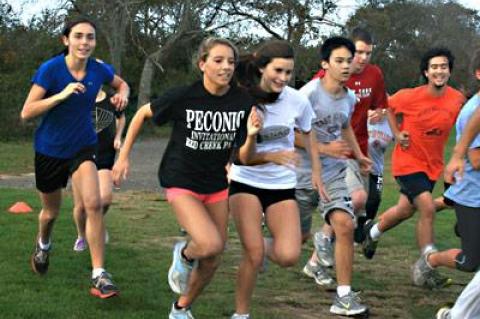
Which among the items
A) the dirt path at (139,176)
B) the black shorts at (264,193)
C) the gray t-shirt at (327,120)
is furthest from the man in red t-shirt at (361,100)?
the dirt path at (139,176)

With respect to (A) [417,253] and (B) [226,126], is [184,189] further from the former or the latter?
(A) [417,253]

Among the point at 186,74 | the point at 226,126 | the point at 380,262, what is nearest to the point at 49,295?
the point at 226,126

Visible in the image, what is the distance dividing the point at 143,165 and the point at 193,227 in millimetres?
19579

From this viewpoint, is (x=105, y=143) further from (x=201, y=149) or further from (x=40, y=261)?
(x=201, y=149)

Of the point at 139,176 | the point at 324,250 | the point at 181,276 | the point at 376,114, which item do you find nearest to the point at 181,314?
the point at 181,276

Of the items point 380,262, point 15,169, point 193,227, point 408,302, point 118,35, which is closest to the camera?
point 193,227

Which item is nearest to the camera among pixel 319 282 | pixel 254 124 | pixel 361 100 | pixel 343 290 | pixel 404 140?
pixel 254 124

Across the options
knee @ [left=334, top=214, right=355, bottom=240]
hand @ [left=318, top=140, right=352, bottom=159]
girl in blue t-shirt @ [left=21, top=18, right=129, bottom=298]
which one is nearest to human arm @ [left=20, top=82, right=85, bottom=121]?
girl in blue t-shirt @ [left=21, top=18, right=129, bottom=298]

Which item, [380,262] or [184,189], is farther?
[380,262]

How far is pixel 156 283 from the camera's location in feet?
23.2

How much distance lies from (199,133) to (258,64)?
2.82 ft

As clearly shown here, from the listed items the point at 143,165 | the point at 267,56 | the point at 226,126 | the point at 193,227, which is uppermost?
the point at 267,56

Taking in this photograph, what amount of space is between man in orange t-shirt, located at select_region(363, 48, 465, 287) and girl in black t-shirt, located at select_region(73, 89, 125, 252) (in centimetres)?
292

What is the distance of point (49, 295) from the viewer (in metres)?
6.38
